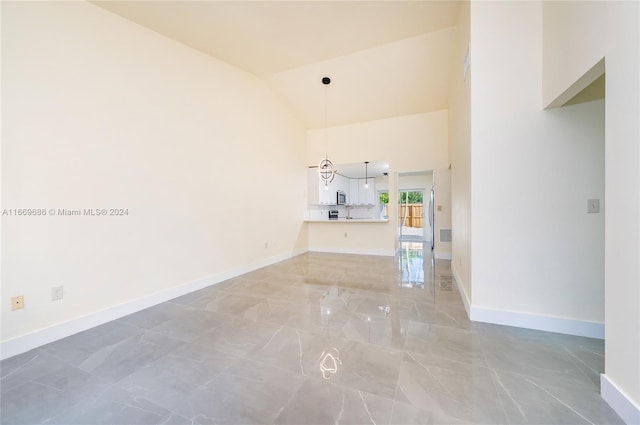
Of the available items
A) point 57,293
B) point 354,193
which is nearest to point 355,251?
point 354,193

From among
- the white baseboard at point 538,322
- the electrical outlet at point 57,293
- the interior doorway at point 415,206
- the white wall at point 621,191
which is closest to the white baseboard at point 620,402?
the white wall at point 621,191

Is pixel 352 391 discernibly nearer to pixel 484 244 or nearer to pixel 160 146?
pixel 484 244

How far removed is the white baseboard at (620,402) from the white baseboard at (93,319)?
3993mm

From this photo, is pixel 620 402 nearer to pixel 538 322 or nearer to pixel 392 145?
pixel 538 322

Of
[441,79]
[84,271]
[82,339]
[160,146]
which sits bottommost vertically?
[82,339]

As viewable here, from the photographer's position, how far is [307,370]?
5.73ft

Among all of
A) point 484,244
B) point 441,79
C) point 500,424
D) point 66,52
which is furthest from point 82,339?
point 441,79

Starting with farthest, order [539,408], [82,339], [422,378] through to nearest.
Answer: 1. [82,339]
2. [422,378]
3. [539,408]

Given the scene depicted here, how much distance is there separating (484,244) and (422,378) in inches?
58.4

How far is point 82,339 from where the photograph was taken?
2229 mm

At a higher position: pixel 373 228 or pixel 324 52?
pixel 324 52

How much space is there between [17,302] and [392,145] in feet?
20.5

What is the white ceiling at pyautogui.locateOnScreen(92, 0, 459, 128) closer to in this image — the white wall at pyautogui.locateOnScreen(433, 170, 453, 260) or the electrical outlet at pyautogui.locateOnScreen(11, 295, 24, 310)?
the white wall at pyautogui.locateOnScreen(433, 170, 453, 260)

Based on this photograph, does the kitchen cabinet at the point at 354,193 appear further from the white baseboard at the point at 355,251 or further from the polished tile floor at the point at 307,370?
the polished tile floor at the point at 307,370
